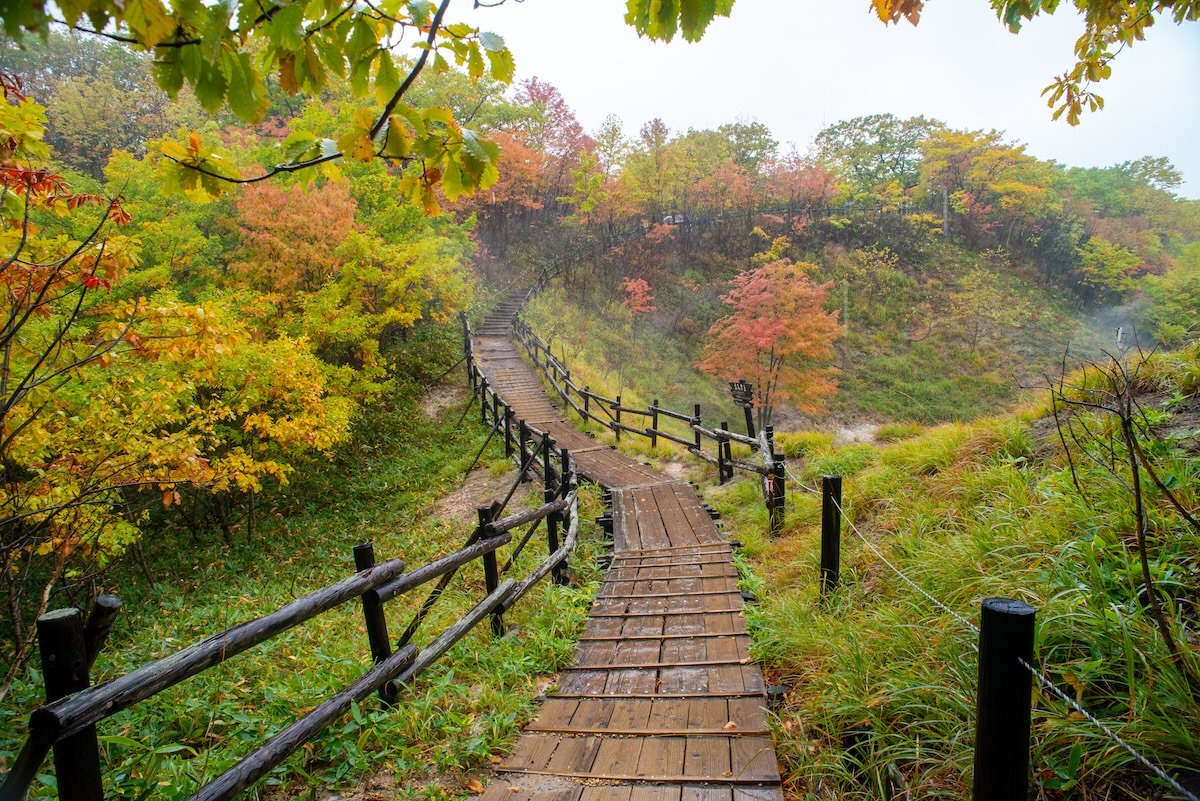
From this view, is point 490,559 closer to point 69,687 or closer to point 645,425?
point 69,687

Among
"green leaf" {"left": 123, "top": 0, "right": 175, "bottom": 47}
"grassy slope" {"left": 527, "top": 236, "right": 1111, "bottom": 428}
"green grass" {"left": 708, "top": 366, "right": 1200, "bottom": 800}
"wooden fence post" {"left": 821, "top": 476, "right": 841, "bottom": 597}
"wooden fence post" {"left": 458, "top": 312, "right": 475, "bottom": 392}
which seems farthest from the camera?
"grassy slope" {"left": 527, "top": 236, "right": 1111, "bottom": 428}

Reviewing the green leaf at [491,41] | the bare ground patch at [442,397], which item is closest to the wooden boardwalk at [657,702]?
the green leaf at [491,41]

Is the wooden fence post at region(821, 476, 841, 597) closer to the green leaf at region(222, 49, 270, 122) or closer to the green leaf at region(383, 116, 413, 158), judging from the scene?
the green leaf at region(383, 116, 413, 158)

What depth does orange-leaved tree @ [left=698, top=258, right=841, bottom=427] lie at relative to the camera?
18.4 meters

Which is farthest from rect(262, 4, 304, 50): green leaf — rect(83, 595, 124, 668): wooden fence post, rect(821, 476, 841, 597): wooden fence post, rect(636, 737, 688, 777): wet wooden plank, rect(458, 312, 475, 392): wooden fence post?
rect(458, 312, 475, 392): wooden fence post

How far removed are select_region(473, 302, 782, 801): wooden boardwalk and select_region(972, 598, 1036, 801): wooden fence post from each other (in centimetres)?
127

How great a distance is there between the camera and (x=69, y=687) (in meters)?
1.85

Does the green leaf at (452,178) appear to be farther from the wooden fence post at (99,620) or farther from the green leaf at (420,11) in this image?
the wooden fence post at (99,620)

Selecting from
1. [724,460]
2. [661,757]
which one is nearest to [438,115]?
[661,757]

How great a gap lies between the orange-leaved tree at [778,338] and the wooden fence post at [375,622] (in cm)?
1700

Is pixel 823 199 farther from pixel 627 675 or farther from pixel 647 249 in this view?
pixel 627 675

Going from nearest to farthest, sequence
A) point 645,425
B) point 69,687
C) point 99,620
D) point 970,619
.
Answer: point 69,687
point 99,620
point 970,619
point 645,425

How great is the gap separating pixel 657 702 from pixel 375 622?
67.6 inches

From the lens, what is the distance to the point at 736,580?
5258mm
